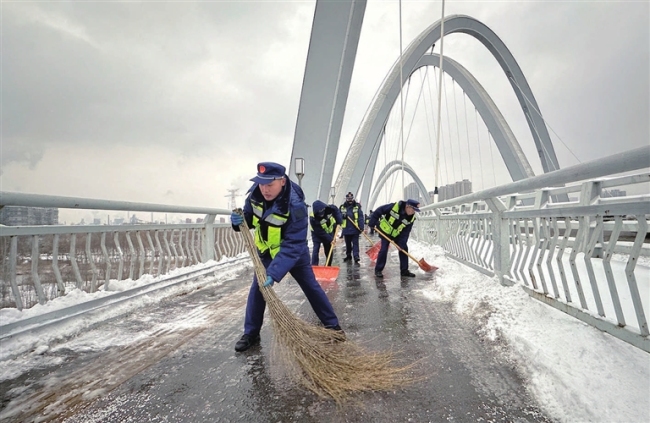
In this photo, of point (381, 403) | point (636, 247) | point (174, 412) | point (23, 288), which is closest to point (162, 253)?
point (23, 288)


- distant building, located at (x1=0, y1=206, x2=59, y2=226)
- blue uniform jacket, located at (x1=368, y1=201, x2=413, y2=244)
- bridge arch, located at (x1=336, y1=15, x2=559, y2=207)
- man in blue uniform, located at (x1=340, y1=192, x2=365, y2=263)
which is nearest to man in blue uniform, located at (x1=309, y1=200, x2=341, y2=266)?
blue uniform jacket, located at (x1=368, y1=201, x2=413, y2=244)

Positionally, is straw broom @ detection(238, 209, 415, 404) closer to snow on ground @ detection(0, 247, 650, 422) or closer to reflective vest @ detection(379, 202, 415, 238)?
snow on ground @ detection(0, 247, 650, 422)

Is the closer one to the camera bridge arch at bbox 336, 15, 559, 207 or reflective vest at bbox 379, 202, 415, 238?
reflective vest at bbox 379, 202, 415, 238

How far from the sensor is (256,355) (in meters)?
2.66

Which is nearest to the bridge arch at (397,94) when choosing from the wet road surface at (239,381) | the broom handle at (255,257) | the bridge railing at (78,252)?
the bridge railing at (78,252)

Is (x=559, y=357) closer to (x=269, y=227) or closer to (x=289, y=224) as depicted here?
(x=289, y=224)

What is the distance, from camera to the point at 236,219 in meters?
3.14

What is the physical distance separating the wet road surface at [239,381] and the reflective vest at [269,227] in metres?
0.87

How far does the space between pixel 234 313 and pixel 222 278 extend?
2.52m

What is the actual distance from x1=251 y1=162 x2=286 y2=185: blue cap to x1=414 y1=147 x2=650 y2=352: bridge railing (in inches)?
94.5

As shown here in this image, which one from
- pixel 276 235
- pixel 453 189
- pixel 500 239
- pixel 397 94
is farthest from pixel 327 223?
pixel 453 189

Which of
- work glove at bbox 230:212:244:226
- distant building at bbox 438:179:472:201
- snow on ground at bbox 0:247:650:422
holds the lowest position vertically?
snow on ground at bbox 0:247:650:422

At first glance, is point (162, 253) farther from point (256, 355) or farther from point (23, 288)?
point (256, 355)

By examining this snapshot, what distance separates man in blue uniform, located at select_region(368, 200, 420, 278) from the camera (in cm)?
658
